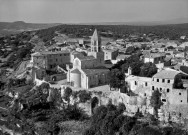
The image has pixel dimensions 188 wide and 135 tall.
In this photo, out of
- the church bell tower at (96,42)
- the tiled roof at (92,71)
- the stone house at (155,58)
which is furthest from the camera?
the stone house at (155,58)

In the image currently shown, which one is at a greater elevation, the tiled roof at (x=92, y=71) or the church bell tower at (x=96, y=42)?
the church bell tower at (x=96, y=42)

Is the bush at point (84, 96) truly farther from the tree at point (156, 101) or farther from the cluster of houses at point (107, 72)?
the tree at point (156, 101)

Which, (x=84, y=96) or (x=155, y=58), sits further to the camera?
(x=155, y=58)

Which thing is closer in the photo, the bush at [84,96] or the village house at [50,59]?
the bush at [84,96]

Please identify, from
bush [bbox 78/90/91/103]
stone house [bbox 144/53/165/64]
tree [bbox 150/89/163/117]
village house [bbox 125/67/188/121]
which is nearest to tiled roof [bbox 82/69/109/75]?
bush [bbox 78/90/91/103]

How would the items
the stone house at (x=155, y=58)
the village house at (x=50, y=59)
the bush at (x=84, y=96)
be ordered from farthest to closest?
the village house at (x=50, y=59) → the stone house at (x=155, y=58) → the bush at (x=84, y=96)

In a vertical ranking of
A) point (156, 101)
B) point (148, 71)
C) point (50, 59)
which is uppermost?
point (148, 71)

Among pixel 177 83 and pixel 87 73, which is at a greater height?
pixel 177 83

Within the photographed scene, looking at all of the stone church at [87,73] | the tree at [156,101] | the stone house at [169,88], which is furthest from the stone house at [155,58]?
the tree at [156,101]

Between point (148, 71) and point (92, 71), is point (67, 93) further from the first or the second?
point (148, 71)

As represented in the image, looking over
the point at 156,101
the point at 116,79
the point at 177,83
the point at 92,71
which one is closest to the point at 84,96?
the point at 116,79

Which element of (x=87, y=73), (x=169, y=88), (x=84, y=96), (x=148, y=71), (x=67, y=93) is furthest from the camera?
(x=87, y=73)

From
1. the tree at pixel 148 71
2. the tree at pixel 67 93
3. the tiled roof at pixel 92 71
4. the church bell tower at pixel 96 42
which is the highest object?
the church bell tower at pixel 96 42
